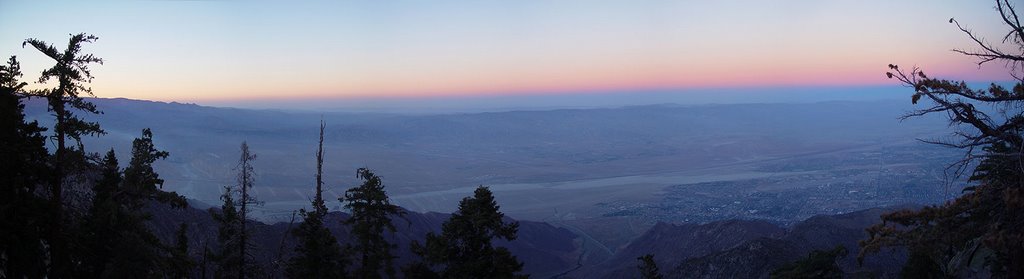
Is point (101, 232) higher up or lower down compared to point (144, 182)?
lower down

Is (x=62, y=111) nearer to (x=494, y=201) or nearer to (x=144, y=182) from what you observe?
(x=144, y=182)

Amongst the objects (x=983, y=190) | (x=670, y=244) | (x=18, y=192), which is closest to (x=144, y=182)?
(x=18, y=192)

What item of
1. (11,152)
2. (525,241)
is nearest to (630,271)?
(525,241)

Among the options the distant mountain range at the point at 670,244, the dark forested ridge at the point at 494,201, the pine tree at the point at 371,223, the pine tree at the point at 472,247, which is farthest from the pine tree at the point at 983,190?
the distant mountain range at the point at 670,244

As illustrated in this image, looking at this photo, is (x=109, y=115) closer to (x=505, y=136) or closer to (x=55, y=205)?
(x=505, y=136)

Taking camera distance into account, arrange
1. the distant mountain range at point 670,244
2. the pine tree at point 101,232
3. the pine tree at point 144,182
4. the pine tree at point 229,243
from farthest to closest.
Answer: the distant mountain range at point 670,244, the pine tree at point 229,243, the pine tree at point 144,182, the pine tree at point 101,232

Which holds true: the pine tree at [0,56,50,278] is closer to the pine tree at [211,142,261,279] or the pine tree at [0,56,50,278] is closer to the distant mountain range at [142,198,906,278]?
the pine tree at [211,142,261,279]

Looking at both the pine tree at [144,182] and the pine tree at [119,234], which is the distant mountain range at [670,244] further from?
the pine tree at [119,234]
